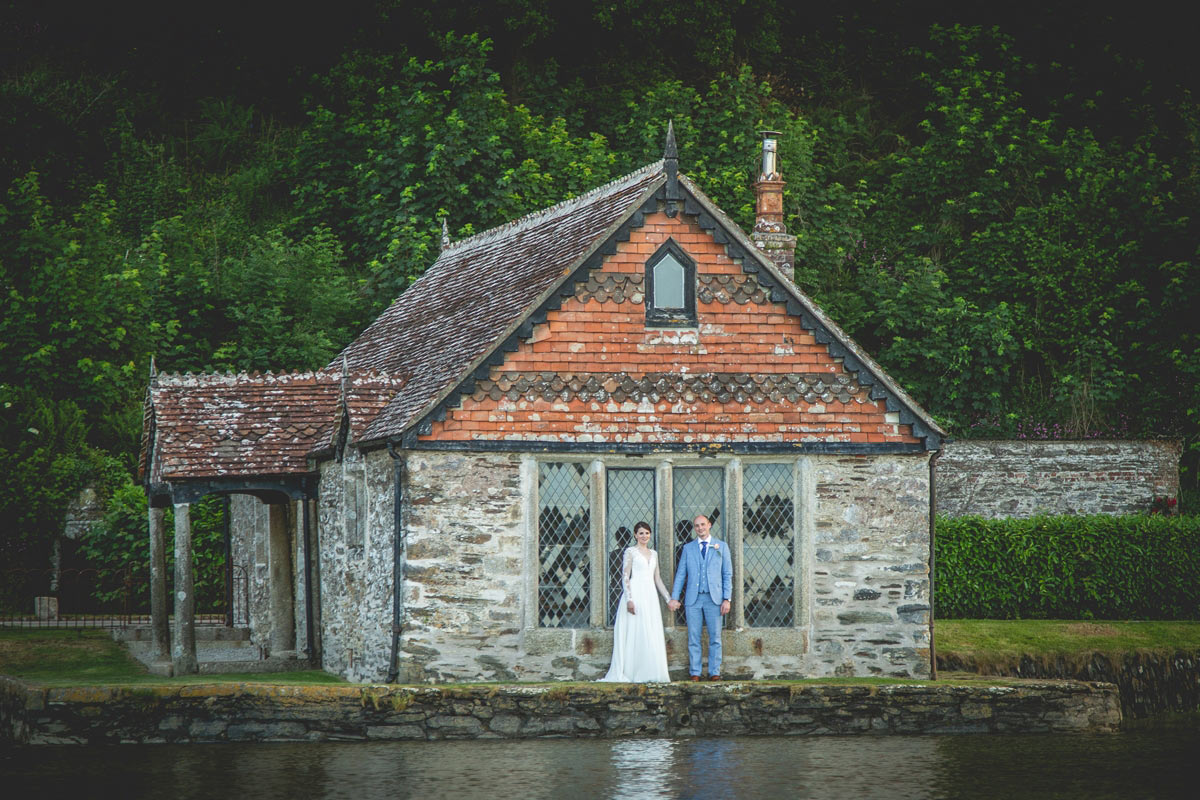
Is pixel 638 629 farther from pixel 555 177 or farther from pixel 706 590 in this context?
pixel 555 177

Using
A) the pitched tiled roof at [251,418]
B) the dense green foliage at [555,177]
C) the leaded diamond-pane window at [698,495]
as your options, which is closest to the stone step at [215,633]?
the pitched tiled roof at [251,418]

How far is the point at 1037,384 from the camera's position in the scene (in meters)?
34.8

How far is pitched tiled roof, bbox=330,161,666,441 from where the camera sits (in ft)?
64.5

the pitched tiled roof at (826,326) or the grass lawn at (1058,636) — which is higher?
the pitched tiled roof at (826,326)

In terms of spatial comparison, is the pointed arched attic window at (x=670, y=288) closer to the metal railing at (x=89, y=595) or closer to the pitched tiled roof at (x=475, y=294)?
the pitched tiled roof at (x=475, y=294)

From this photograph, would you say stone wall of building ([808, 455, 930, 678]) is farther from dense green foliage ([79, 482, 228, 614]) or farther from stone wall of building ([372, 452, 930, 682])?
dense green foliage ([79, 482, 228, 614])

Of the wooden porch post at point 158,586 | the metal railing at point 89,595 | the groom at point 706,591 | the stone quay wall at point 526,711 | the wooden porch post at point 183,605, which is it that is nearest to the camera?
the stone quay wall at point 526,711

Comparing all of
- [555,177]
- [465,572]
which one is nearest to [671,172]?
[465,572]

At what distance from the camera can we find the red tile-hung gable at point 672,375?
758 inches

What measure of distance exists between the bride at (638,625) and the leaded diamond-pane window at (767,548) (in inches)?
55.4

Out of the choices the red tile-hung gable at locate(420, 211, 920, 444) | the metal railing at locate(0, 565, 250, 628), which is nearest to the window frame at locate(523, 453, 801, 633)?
the red tile-hung gable at locate(420, 211, 920, 444)

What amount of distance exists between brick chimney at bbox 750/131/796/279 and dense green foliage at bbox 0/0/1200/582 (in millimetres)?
7895

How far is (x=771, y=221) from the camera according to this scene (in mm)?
23922

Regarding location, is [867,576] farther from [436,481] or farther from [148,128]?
[148,128]
